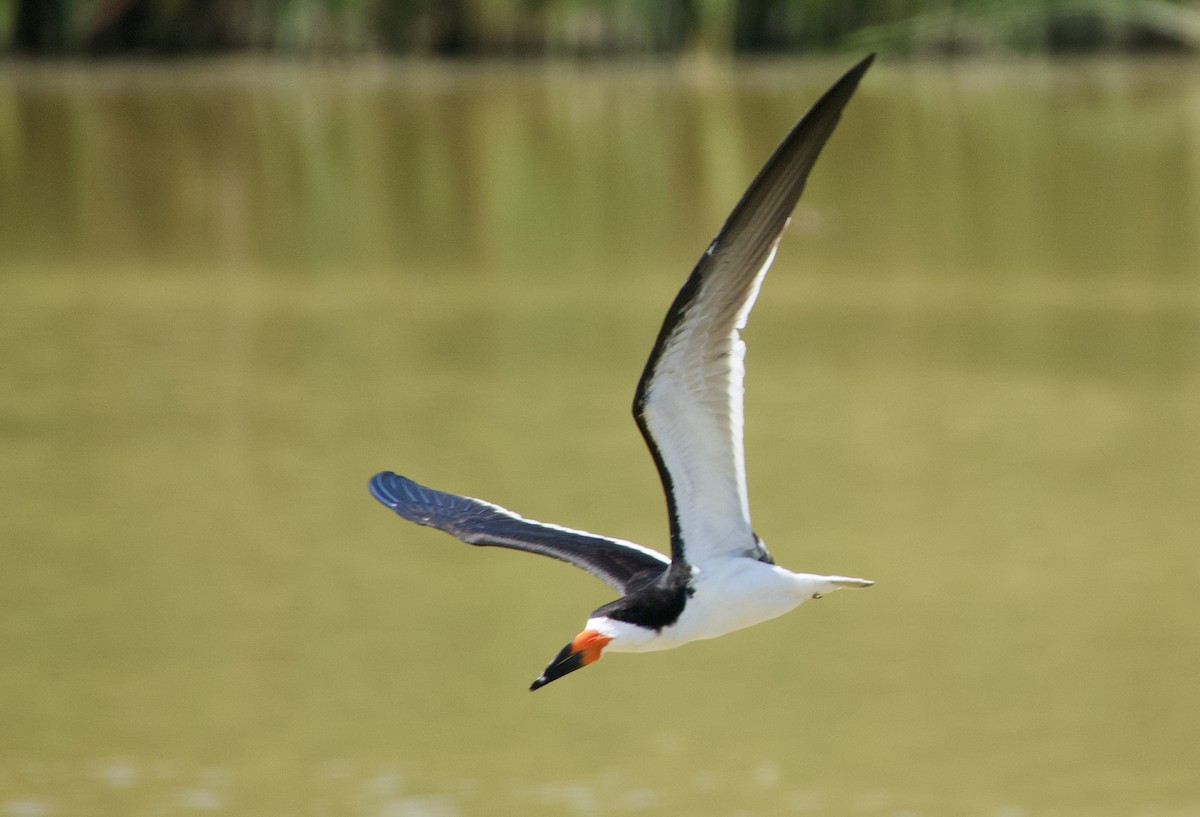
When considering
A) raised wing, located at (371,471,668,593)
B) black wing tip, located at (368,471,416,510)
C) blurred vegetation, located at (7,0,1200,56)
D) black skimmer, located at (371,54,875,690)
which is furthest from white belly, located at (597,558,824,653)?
blurred vegetation, located at (7,0,1200,56)

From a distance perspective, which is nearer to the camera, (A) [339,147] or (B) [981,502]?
(B) [981,502]

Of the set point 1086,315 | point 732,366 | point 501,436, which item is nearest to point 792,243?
point 1086,315

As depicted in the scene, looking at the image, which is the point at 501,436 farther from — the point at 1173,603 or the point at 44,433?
the point at 1173,603

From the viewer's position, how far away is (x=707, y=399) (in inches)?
98.7

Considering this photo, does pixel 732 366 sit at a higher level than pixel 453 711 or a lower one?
higher

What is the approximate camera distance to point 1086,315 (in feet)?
40.0

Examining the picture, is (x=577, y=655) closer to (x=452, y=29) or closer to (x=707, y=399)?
(x=707, y=399)

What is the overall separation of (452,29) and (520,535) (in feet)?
76.5

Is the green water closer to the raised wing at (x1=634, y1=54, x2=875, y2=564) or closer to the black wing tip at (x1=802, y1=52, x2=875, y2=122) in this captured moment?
the raised wing at (x1=634, y1=54, x2=875, y2=564)

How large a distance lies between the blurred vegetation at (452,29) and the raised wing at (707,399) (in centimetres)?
2101

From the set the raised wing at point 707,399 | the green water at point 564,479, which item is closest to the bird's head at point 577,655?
the raised wing at point 707,399

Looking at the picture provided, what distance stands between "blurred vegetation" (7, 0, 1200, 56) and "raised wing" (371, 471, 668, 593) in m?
20.3

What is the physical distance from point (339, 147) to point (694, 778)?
14.4 metres

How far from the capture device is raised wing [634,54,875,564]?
2422mm
